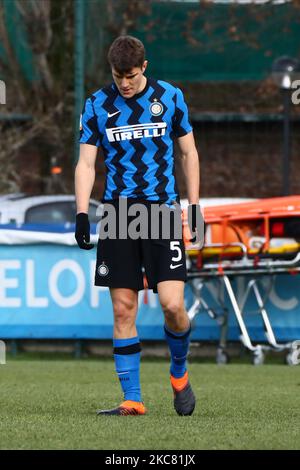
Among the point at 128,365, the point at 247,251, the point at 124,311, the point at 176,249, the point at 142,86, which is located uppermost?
the point at 142,86

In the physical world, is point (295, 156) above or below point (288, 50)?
below

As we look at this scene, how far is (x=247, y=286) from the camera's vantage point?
42.8ft

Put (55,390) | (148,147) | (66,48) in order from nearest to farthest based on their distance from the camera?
(148,147)
(55,390)
(66,48)

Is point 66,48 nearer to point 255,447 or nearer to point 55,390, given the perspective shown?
point 55,390

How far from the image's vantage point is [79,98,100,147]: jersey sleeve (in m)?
7.45

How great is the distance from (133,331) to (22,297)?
5864 mm

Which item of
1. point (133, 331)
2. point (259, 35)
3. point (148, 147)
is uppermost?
point (259, 35)

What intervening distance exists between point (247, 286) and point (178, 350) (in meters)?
5.55

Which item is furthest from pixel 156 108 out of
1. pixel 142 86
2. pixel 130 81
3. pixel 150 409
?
pixel 150 409

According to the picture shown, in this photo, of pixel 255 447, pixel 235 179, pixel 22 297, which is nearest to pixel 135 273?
pixel 255 447

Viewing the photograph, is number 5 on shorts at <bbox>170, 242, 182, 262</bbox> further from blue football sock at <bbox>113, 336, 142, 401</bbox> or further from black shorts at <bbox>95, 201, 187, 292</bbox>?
blue football sock at <bbox>113, 336, 142, 401</bbox>

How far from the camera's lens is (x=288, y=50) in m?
23.2

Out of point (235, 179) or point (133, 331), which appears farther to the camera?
point (235, 179)

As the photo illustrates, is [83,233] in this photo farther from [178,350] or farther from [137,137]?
[178,350]
